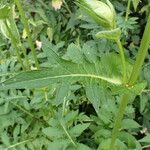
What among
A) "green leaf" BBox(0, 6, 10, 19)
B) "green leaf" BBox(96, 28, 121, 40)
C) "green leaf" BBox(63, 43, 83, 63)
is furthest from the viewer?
"green leaf" BBox(0, 6, 10, 19)

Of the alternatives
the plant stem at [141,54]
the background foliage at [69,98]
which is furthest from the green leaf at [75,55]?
the plant stem at [141,54]

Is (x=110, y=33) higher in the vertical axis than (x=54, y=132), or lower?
higher

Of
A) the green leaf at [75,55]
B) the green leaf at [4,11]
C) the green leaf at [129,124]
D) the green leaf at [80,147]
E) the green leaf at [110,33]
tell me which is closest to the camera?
the green leaf at [110,33]

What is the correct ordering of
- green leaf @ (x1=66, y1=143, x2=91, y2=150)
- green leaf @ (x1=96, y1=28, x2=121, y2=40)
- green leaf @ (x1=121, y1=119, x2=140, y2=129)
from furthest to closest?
green leaf @ (x1=121, y1=119, x2=140, y2=129), green leaf @ (x1=66, y1=143, x2=91, y2=150), green leaf @ (x1=96, y1=28, x2=121, y2=40)

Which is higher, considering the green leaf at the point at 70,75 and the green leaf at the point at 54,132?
the green leaf at the point at 70,75

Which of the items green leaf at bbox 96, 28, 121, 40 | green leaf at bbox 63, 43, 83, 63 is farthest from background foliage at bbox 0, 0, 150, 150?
green leaf at bbox 96, 28, 121, 40

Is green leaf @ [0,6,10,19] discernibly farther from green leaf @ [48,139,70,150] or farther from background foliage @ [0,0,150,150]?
green leaf @ [48,139,70,150]

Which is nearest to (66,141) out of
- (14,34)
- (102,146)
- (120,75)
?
(102,146)

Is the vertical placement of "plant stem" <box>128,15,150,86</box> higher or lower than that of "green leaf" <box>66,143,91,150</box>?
higher

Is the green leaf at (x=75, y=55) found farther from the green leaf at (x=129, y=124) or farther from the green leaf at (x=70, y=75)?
the green leaf at (x=129, y=124)

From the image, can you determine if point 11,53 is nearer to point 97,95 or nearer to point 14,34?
point 14,34

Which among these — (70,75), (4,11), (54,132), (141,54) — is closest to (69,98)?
(54,132)

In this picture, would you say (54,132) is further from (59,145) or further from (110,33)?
(110,33)
